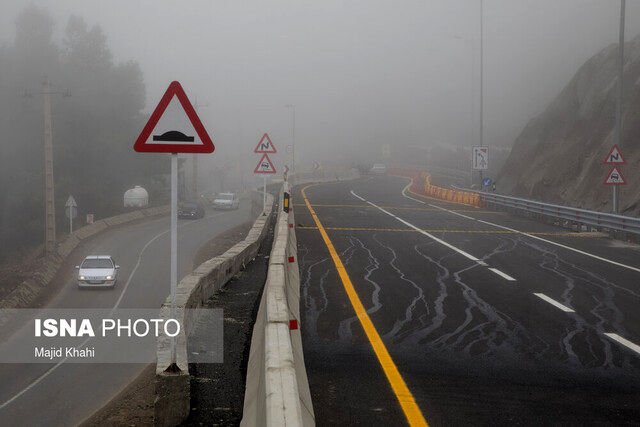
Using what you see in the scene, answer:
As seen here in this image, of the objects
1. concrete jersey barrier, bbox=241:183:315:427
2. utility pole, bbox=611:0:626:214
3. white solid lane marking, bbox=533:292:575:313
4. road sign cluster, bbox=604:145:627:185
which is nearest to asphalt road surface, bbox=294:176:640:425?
white solid lane marking, bbox=533:292:575:313

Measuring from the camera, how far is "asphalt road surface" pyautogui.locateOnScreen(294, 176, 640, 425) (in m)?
6.02

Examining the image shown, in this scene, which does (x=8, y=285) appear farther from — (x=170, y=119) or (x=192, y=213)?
(x=170, y=119)

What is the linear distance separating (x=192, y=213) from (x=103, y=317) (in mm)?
33808

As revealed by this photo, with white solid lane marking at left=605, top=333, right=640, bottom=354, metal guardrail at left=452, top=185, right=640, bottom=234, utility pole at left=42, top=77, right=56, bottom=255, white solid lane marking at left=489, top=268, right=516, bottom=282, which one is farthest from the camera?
utility pole at left=42, top=77, right=56, bottom=255

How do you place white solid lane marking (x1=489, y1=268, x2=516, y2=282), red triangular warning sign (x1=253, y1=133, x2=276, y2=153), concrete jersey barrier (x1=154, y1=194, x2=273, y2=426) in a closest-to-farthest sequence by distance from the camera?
1. concrete jersey barrier (x1=154, y1=194, x2=273, y2=426)
2. white solid lane marking (x1=489, y1=268, x2=516, y2=282)
3. red triangular warning sign (x1=253, y1=133, x2=276, y2=153)

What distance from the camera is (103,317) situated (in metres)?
29.1

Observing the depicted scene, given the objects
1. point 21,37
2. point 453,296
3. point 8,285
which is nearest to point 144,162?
point 21,37

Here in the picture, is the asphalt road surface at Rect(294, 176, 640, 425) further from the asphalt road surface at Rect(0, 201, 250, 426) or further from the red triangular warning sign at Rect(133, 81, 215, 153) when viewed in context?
the asphalt road surface at Rect(0, 201, 250, 426)

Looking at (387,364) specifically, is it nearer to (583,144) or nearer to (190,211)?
(583,144)

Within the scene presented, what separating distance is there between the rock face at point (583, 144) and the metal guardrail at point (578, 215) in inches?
155

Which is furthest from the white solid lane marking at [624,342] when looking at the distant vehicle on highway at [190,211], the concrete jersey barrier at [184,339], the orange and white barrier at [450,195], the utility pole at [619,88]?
the distant vehicle on highway at [190,211]

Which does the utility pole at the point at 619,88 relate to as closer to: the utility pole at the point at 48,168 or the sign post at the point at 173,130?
the sign post at the point at 173,130

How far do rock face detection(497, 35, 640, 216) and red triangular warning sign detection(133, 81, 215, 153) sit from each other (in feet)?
89.4

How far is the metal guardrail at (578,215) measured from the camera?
21.9 metres
